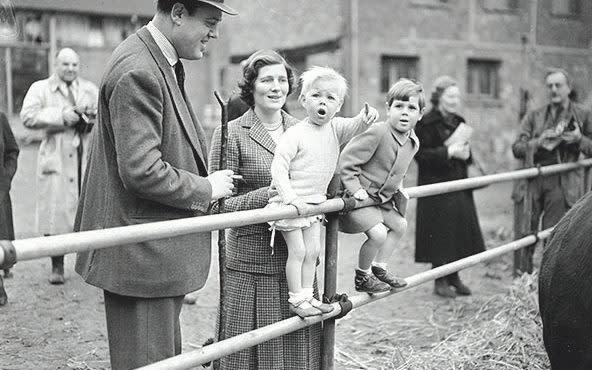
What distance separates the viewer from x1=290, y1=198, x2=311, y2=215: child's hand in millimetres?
2945

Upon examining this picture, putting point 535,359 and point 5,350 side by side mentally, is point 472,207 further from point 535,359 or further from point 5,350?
point 5,350

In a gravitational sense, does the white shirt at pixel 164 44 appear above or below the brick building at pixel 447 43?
below

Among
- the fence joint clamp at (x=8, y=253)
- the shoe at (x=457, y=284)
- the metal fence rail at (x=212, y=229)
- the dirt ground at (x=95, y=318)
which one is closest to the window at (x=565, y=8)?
the dirt ground at (x=95, y=318)

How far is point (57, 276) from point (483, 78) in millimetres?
14018

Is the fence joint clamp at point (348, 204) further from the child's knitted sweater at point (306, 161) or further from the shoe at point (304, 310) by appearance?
the shoe at point (304, 310)

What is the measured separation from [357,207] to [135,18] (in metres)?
11.5

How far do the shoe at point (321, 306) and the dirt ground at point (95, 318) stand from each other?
3.71ft

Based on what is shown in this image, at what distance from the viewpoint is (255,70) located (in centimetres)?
327

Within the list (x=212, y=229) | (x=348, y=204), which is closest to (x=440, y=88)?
(x=348, y=204)

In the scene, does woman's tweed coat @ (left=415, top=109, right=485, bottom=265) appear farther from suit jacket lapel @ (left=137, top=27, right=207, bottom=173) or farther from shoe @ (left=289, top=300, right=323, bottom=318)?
suit jacket lapel @ (left=137, top=27, right=207, bottom=173)

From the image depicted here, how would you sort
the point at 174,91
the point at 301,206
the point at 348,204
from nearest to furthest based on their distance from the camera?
the point at 174,91, the point at 301,206, the point at 348,204

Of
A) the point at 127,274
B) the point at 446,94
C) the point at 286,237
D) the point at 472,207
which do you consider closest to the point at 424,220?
the point at 472,207

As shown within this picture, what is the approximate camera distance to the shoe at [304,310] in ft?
10.2

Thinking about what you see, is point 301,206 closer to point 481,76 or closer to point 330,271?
point 330,271
